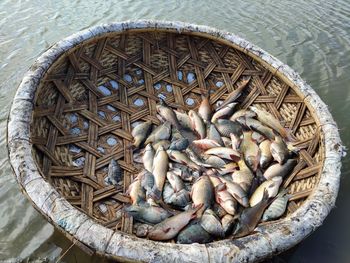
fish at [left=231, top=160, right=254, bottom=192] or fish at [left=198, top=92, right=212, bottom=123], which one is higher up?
fish at [left=198, top=92, right=212, bottom=123]

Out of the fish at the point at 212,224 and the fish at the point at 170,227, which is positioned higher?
the fish at the point at 170,227

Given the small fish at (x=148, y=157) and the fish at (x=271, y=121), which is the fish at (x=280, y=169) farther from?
the small fish at (x=148, y=157)

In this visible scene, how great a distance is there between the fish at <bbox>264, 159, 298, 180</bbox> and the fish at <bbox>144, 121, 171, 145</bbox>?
1.12m

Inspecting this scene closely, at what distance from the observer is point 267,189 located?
136 inches

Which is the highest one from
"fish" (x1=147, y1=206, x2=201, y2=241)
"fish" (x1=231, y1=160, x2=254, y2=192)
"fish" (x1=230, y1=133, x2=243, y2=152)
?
"fish" (x1=147, y1=206, x2=201, y2=241)

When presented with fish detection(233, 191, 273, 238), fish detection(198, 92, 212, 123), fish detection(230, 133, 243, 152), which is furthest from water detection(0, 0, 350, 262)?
fish detection(198, 92, 212, 123)

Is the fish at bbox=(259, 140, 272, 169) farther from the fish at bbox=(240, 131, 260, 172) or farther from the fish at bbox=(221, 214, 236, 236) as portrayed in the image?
the fish at bbox=(221, 214, 236, 236)

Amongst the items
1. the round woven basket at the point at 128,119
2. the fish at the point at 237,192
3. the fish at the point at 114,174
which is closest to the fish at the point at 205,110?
the round woven basket at the point at 128,119

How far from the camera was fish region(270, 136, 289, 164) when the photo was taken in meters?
3.73

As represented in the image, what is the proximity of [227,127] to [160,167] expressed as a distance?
982 mm

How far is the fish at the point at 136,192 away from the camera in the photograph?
344 cm

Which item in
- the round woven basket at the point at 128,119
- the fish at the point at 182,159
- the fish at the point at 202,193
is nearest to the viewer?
the round woven basket at the point at 128,119

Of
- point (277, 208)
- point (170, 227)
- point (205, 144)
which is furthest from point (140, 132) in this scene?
point (277, 208)

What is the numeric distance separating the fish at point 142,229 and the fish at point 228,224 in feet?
1.99
